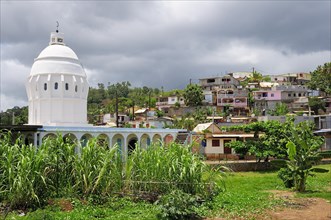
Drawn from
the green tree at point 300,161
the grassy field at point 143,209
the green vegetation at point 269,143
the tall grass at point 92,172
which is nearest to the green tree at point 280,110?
the green vegetation at point 269,143

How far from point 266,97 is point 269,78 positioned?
22488 mm

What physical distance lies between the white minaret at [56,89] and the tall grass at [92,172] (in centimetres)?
1668

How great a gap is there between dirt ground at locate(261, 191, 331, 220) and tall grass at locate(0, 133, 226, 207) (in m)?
2.59

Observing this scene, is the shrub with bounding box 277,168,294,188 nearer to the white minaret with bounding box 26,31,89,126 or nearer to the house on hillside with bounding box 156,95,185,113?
the white minaret with bounding box 26,31,89,126

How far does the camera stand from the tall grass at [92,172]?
477 inches

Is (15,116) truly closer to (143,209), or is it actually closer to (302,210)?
(143,209)

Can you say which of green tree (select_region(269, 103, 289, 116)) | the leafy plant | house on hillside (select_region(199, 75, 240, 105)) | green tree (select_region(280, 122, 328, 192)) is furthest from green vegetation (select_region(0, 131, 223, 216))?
house on hillside (select_region(199, 75, 240, 105))

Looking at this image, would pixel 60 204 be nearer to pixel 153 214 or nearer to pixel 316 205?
pixel 153 214

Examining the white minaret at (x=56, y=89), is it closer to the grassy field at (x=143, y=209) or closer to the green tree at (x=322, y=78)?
the grassy field at (x=143, y=209)

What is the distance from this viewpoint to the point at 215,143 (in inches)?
1465

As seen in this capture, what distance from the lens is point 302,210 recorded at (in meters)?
12.1

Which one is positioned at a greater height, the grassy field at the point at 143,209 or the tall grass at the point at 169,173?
the tall grass at the point at 169,173

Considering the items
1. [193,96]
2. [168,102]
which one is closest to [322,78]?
[193,96]

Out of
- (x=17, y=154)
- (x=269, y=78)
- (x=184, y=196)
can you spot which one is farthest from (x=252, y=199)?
(x=269, y=78)
